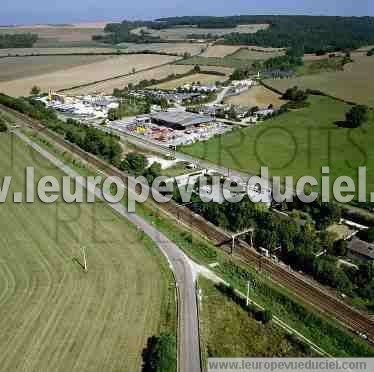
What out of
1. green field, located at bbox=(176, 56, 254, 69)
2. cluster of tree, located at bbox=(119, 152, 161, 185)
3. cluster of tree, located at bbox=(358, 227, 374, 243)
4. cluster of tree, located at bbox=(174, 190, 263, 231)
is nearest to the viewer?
cluster of tree, located at bbox=(358, 227, 374, 243)

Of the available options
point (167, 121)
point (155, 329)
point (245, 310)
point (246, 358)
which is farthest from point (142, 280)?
point (167, 121)

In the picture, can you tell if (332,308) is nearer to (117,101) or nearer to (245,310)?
(245,310)

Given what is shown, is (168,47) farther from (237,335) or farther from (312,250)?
(237,335)

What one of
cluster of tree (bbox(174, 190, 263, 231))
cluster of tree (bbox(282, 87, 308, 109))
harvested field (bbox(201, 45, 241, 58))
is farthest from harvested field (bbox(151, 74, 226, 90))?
cluster of tree (bbox(174, 190, 263, 231))

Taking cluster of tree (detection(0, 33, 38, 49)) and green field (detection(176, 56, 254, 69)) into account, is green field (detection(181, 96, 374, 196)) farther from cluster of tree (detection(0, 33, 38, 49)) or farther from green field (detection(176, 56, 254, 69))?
cluster of tree (detection(0, 33, 38, 49))

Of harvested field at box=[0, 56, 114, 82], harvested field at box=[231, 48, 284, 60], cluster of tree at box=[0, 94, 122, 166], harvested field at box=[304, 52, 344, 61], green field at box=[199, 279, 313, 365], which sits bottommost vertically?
green field at box=[199, 279, 313, 365]

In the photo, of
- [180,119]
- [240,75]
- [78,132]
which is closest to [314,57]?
[240,75]

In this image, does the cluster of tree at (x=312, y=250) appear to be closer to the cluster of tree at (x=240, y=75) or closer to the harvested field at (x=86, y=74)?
the cluster of tree at (x=240, y=75)
